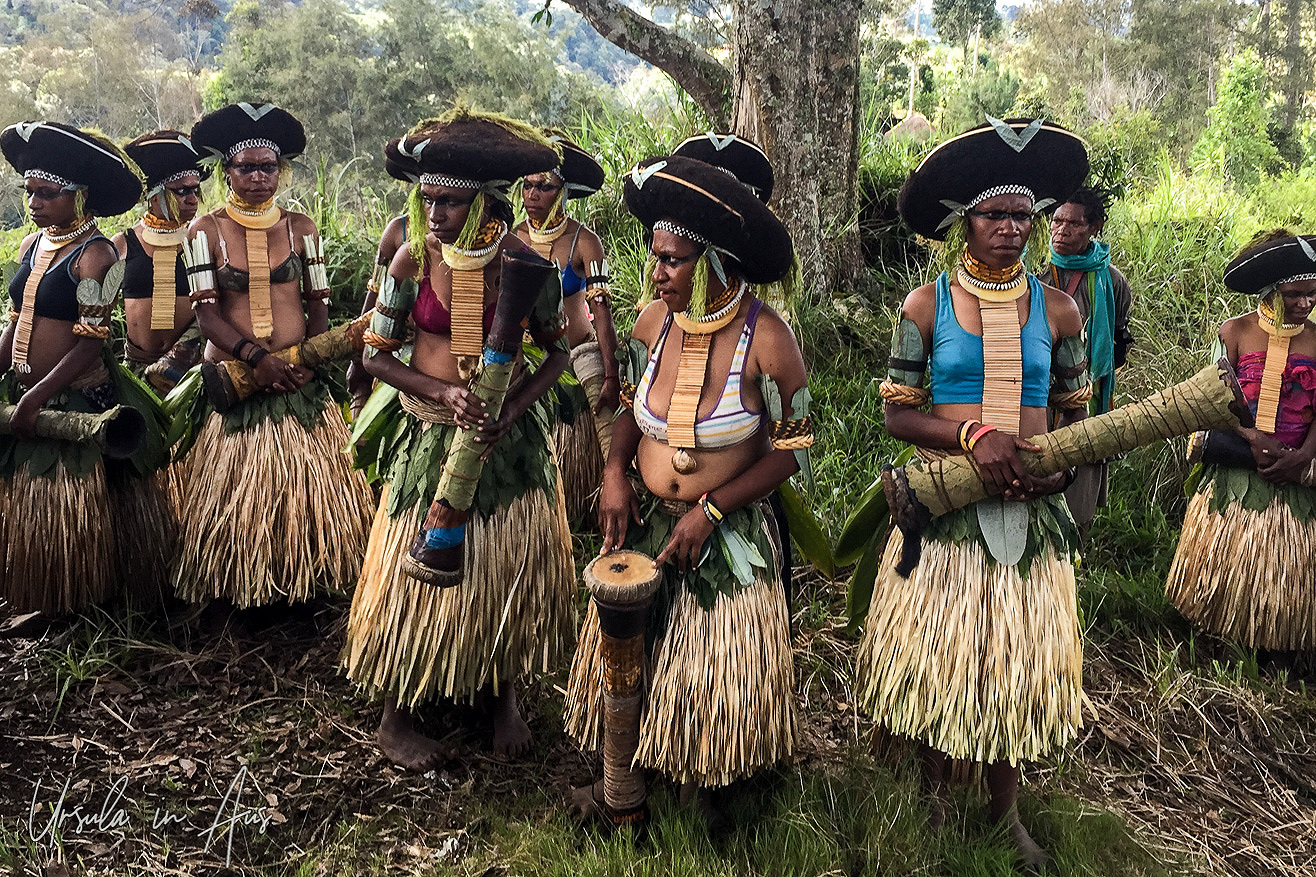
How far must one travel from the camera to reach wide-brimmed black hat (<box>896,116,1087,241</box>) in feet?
8.25

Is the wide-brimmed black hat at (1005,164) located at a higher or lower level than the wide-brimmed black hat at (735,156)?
lower

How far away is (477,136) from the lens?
2891mm

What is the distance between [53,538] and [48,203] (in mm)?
1262

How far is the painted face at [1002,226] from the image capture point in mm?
2547

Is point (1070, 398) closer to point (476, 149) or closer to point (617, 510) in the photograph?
point (617, 510)

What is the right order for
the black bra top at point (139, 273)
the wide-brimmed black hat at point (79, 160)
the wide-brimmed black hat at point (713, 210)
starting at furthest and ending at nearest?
the black bra top at point (139, 273)
the wide-brimmed black hat at point (79, 160)
the wide-brimmed black hat at point (713, 210)

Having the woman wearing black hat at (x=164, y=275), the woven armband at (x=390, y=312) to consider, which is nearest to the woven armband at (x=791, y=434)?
the woven armband at (x=390, y=312)

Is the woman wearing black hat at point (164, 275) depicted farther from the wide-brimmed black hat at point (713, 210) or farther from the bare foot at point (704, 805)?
the bare foot at point (704, 805)

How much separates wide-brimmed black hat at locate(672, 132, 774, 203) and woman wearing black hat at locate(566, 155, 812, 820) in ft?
4.51

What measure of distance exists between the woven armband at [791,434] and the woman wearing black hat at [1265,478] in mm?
2234

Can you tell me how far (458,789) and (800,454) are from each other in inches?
61.6

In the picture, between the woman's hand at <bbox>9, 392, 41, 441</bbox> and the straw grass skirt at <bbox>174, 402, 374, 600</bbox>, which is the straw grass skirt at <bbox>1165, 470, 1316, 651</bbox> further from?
the woman's hand at <bbox>9, 392, 41, 441</bbox>

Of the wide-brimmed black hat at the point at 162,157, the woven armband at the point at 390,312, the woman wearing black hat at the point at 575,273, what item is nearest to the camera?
the woven armband at the point at 390,312

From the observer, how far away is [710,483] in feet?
8.95
